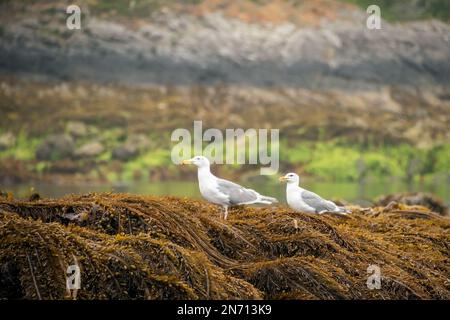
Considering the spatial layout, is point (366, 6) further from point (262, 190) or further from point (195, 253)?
point (195, 253)

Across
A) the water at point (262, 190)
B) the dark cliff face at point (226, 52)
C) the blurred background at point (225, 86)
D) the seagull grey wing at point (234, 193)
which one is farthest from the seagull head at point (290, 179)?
the dark cliff face at point (226, 52)

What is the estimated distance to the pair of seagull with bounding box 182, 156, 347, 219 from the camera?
28.5 ft

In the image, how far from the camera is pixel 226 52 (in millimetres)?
151375

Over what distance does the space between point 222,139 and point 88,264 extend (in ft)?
333

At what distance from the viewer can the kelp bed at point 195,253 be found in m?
5.96

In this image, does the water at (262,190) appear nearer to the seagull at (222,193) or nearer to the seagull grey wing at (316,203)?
the seagull grey wing at (316,203)

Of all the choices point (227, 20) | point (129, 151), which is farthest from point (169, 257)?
point (227, 20)

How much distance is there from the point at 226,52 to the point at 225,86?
11.0 meters

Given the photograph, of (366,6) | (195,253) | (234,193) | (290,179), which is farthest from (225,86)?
(195,253)

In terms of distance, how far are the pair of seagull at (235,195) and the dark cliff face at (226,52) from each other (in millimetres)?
135178

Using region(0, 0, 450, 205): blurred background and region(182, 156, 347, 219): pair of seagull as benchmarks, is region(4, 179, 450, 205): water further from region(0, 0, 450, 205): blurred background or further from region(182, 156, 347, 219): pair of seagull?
region(182, 156, 347, 219): pair of seagull

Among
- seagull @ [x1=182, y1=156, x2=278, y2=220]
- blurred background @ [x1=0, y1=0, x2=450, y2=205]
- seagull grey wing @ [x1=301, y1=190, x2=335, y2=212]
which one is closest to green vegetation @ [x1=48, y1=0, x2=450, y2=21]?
blurred background @ [x1=0, y1=0, x2=450, y2=205]

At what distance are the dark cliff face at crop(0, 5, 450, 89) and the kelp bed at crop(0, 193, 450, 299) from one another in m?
137

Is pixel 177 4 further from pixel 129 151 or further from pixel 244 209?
pixel 244 209
